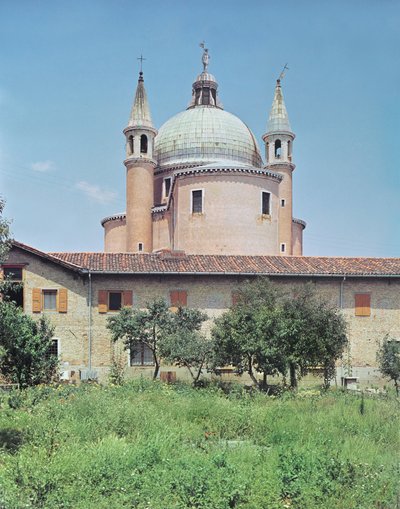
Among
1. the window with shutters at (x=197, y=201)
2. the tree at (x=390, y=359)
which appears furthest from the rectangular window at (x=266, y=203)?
the tree at (x=390, y=359)

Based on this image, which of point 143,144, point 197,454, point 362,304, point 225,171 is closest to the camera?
point 197,454

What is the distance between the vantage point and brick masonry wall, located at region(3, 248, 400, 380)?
28062 mm

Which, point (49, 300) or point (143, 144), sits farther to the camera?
point (143, 144)

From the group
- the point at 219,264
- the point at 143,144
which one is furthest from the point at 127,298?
the point at 143,144

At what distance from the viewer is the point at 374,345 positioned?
96.4 ft

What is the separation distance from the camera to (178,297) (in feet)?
93.6

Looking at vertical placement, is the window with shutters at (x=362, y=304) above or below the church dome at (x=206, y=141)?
below

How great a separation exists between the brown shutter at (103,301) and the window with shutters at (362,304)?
36.8 feet

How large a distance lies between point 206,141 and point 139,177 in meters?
5.78

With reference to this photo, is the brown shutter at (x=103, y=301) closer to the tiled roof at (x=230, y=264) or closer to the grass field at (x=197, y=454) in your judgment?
the tiled roof at (x=230, y=264)

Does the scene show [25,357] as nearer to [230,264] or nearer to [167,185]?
[230,264]

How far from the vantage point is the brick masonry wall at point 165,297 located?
28062mm

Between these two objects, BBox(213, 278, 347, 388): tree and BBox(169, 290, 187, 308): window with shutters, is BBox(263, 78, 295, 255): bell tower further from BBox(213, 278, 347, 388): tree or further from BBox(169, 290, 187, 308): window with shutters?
BBox(213, 278, 347, 388): tree

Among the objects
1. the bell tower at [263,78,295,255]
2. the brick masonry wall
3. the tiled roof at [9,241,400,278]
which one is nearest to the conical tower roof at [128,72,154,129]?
the bell tower at [263,78,295,255]
